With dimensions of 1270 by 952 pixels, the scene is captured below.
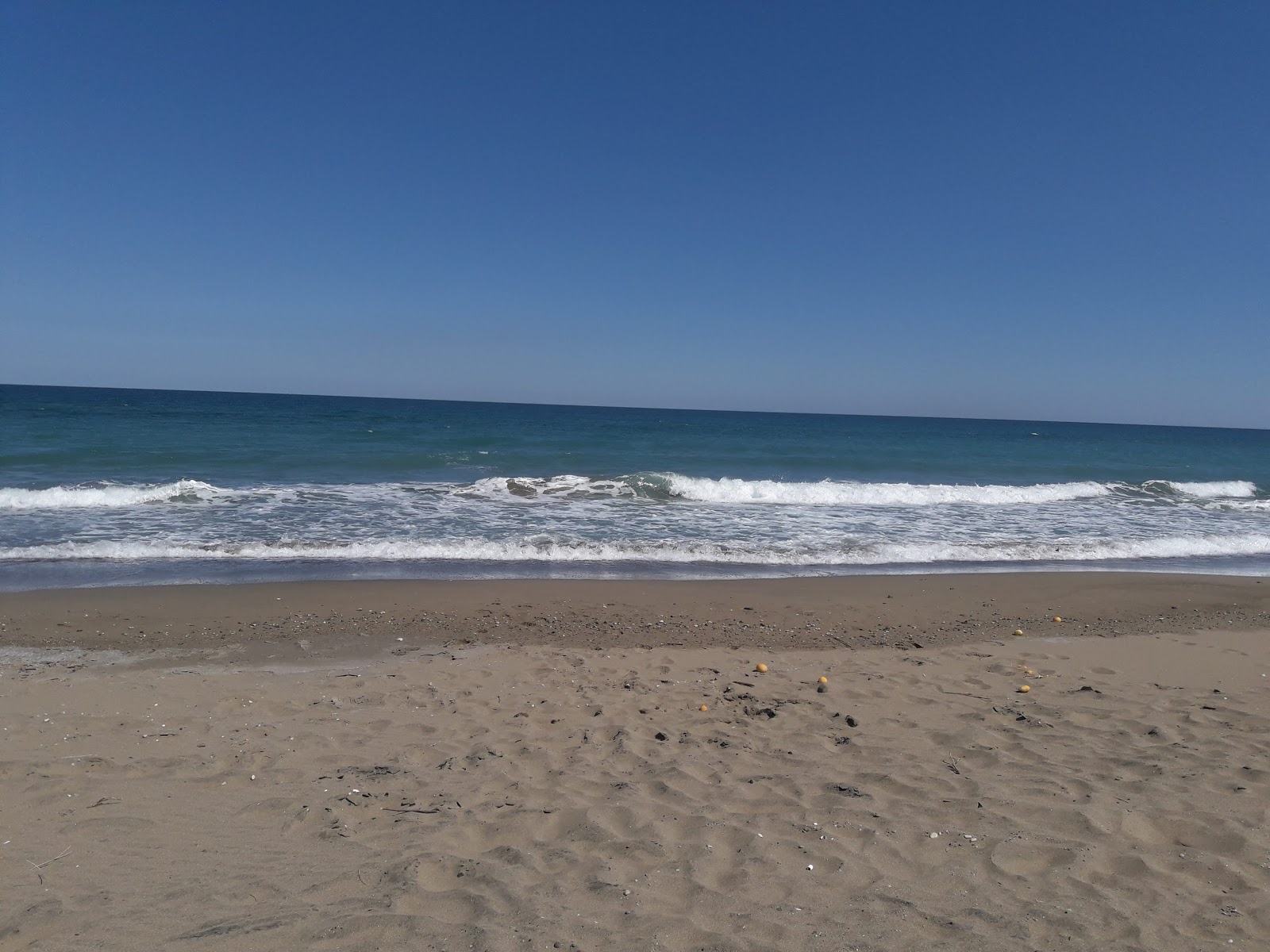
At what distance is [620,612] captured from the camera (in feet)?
26.5

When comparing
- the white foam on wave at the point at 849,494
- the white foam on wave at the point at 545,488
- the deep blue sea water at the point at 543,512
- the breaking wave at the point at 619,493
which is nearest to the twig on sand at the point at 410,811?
the deep blue sea water at the point at 543,512

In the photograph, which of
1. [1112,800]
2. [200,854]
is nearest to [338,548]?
[200,854]

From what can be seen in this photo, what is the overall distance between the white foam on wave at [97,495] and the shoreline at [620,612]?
A: 7173 mm

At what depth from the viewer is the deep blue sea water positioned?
34.5 feet

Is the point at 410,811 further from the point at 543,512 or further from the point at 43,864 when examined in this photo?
the point at 543,512

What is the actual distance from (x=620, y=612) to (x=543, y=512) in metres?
7.03

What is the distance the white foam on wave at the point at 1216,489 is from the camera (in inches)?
885

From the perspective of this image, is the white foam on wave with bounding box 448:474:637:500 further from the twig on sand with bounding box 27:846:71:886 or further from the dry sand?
the twig on sand with bounding box 27:846:71:886

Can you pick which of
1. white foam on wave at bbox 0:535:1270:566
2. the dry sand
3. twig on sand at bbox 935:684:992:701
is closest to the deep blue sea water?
white foam on wave at bbox 0:535:1270:566

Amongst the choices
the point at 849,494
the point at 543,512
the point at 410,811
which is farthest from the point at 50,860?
the point at 849,494

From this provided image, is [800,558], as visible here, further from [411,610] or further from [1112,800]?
[1112,800]

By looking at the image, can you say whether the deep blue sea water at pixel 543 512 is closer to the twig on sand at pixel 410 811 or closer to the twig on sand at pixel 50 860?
the twig on sand at pixel 410 811

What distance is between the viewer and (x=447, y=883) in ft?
10.3

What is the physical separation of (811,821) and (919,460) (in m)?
31.8
